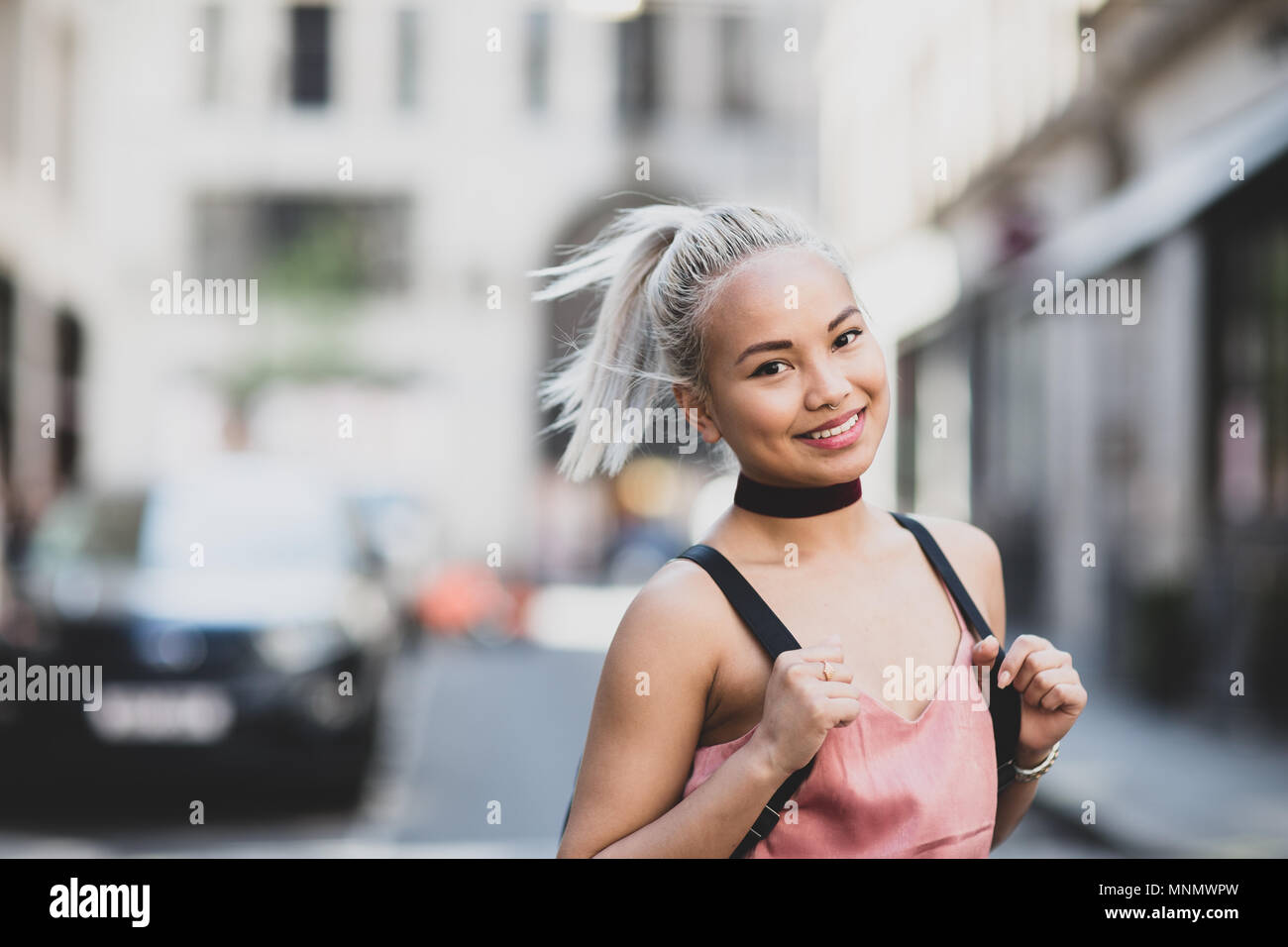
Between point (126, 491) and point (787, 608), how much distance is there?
649 cm

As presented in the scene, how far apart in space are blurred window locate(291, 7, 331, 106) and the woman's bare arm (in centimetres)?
3218

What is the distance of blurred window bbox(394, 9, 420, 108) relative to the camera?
31781 millimetres

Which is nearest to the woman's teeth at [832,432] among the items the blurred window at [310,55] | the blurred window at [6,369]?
the blurred window at [6,369]

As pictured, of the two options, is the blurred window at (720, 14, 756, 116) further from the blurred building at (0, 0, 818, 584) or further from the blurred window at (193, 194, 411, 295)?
the blurred window at (193, 194, 411, 295)

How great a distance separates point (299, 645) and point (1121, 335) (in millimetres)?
9348

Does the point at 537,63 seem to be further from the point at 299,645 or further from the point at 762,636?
the point at 762,636

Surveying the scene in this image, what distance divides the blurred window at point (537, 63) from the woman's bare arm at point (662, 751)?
3147 centimetres

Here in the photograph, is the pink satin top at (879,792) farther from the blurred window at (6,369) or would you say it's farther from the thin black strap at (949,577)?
the blurred window at (6,369)

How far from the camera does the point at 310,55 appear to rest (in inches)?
1251

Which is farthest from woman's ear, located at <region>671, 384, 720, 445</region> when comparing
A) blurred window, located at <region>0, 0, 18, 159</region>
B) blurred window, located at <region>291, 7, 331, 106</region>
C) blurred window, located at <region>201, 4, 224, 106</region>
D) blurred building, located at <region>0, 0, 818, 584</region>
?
blurred window, located at <region>291, 7, 331, 106</region>

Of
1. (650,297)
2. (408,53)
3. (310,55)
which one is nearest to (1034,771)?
(650,297)

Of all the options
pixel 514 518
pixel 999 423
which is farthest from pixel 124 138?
pixel 999 423

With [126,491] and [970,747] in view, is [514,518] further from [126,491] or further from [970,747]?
[970,747]

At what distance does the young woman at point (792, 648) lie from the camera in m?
1.33
